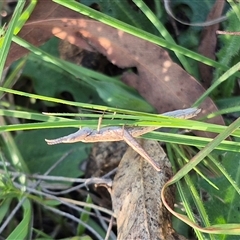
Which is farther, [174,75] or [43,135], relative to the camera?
[43,135]

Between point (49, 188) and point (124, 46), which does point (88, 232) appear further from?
point (124, 46)

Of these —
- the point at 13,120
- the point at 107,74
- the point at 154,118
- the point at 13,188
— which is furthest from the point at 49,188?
the point at 154,118

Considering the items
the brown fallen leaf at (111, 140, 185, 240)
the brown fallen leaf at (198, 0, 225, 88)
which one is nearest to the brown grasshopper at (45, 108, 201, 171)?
the brown fallen leaf at (111, 140, 185, 240)

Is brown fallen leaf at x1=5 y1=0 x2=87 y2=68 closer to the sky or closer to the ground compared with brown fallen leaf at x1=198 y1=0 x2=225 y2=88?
closer to the sky

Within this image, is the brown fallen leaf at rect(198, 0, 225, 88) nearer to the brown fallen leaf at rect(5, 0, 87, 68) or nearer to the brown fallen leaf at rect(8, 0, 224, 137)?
the brown fallen leaf at rect(8, 0, 224, 137)

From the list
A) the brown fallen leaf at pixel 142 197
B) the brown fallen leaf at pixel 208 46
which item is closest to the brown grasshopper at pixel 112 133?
the brown fallen leaf at pixel 142 197

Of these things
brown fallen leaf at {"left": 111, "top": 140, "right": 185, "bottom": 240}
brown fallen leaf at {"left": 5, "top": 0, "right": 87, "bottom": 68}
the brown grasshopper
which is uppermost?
brown fallen leaf at {"left": 5, "top": 0, "right": 87, "bottom": 68}

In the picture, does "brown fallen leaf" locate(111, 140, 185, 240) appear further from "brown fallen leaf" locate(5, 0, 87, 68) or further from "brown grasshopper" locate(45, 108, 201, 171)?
"brown fallen leaf" locate(5, 0, 87, 68)

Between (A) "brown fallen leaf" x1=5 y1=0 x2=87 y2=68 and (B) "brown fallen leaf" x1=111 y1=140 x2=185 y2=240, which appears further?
(A) "brown fallen leaf" x1=5 y1=0 x2=87 y2=68
